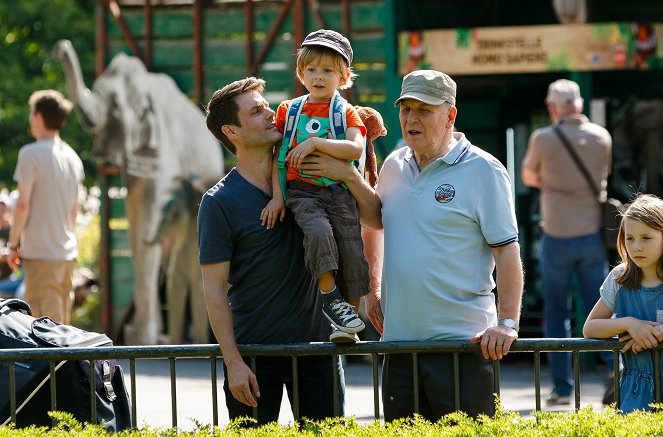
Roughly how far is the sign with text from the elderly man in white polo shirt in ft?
19.4

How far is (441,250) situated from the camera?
206 inches

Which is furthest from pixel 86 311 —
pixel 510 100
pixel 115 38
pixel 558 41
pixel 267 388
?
pixel 267 388

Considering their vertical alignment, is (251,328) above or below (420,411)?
above

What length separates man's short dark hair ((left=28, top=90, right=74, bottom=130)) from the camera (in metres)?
9.16

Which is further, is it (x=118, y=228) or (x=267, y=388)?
(x=118, y=228)

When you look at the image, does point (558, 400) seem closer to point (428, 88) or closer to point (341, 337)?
point (341, 337)

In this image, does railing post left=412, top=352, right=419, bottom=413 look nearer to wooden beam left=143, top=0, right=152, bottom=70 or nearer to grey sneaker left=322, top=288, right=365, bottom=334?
grey sneaker left=322, top=288, right=365, bottom=334

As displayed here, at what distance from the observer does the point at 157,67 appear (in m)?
12.6

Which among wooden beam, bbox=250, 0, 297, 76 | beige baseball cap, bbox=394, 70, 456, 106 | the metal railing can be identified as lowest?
the metal railing

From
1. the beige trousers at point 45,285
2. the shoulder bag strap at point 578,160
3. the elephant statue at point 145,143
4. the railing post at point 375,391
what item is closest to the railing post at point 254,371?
the railing post at point 375,391

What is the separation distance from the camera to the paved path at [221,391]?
9031 millimetres

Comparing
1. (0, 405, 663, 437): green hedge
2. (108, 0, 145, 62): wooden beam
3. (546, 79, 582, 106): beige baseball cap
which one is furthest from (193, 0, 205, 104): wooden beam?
(0, 405, 663, 437): green hedge

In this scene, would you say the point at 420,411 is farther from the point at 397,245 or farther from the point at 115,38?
the point at 115,38

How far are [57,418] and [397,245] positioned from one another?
1474 millimetres
